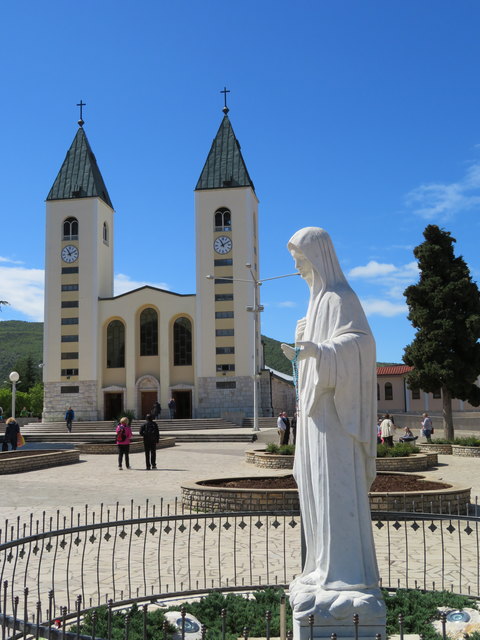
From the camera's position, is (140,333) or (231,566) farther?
(140,333)

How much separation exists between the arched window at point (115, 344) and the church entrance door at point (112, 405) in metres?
2.45

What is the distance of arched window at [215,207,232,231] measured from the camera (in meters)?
53.6

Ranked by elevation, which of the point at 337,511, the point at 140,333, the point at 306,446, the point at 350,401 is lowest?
the point at 337,511

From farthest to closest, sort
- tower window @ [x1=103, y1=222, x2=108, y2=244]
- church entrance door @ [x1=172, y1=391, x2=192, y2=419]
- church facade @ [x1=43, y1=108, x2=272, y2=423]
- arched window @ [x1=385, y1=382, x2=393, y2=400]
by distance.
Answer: arched window @ [x1=385, y1=382, x2=393, y2=400] → tower window @ [x1=103, y1=222, x2=108, y2=244] → church entrance door @ [x1=172, y1=391, x2=192, y2=419] → church facade @ [x1=43, y1=108, x2=272, y2=423]

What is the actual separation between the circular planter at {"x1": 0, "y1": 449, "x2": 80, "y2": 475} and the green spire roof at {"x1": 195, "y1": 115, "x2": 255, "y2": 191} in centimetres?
3496

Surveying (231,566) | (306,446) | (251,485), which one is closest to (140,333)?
(251,485)

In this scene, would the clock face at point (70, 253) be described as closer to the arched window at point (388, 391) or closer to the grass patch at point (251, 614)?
the arched window at point (388, 391)

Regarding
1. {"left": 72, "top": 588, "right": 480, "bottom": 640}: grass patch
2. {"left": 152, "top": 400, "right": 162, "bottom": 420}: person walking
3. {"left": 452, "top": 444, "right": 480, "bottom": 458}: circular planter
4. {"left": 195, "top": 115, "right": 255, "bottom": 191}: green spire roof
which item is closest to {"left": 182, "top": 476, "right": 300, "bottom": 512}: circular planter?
{"left": 72, "top": 588, "right": 480, "bottom": 640}: grass patch

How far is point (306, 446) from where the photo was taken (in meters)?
4.61

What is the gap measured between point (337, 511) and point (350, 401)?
0.73 m

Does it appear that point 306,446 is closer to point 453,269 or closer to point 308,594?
point 308,594

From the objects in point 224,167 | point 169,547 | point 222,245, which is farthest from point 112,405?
point 169,547

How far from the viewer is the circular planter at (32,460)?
1955 centimetres

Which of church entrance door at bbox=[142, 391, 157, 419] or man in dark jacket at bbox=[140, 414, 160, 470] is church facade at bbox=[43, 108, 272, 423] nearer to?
church entrance door at bbox=[142, 391, 157, 419]
